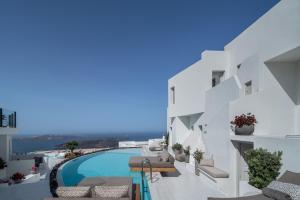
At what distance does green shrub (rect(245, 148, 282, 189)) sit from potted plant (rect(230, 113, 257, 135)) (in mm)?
1995

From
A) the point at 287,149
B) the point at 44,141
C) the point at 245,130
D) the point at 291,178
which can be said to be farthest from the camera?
the point at 44,141

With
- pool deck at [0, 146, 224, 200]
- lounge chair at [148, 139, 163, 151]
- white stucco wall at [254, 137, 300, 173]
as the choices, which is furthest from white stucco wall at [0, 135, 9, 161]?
lounge chair at [148, 139, 163, 151]

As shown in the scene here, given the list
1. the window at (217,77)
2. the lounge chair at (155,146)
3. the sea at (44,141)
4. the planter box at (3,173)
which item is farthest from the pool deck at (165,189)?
the sea at (44,141)

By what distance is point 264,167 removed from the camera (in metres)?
6.71

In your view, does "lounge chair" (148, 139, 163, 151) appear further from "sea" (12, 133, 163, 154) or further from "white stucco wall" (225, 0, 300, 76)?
"sea" (12, 133, 163, 154)

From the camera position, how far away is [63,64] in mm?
24312

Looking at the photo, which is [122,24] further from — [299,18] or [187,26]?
[299,18]

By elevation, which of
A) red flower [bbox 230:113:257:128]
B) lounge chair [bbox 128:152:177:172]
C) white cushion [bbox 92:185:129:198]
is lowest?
lounge chair [bbox 128:152:177:172]

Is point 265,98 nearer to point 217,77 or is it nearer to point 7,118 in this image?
point 217,77

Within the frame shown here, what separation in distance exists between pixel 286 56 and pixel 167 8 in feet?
32.9

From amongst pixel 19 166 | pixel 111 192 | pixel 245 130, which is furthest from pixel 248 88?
pixel 19 166

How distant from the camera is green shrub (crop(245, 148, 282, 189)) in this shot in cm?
656

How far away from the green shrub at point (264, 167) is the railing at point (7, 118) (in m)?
11.8

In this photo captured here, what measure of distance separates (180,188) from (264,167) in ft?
12.2
